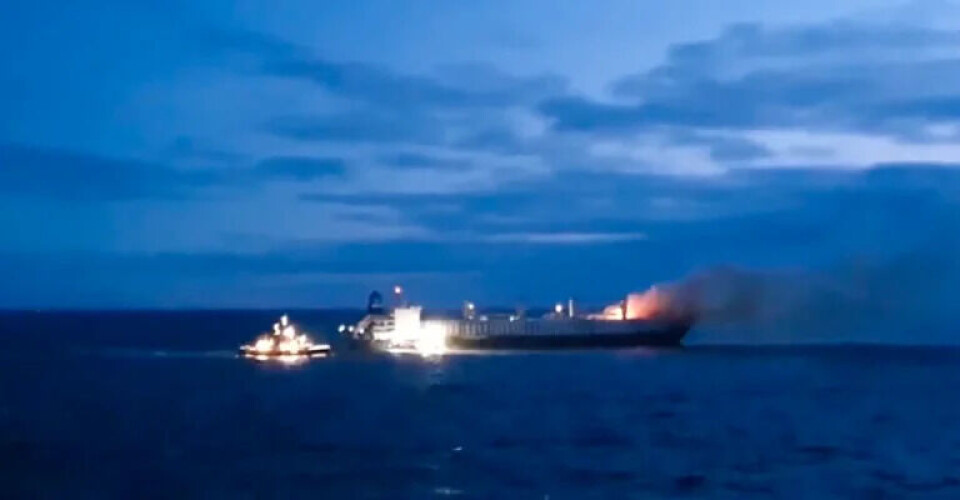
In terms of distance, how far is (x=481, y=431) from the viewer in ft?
206

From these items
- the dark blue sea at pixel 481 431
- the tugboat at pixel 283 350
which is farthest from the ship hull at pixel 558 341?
the dark blue sea at pixel 481 431

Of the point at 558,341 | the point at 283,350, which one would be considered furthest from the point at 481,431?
the point at 558,341

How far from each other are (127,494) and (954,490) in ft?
79.7

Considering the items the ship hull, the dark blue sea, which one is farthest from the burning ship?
the dark blue sea

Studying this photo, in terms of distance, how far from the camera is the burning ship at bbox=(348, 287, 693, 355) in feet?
479

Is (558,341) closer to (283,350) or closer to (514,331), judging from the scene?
(514,331)

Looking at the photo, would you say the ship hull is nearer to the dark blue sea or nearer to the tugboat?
the tugboat

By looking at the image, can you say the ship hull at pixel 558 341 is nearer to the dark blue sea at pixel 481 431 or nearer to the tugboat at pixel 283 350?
the tugboat at pixel 283 350

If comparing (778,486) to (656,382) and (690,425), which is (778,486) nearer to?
(690,425)

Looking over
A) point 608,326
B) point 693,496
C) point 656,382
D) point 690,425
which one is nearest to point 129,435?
point 690,425

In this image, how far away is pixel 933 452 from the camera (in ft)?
184

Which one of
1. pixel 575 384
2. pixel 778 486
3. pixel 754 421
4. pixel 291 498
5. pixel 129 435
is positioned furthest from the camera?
pixel 575 384

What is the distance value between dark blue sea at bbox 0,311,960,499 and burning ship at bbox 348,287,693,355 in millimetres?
24755

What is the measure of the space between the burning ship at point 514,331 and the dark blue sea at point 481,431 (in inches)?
975
